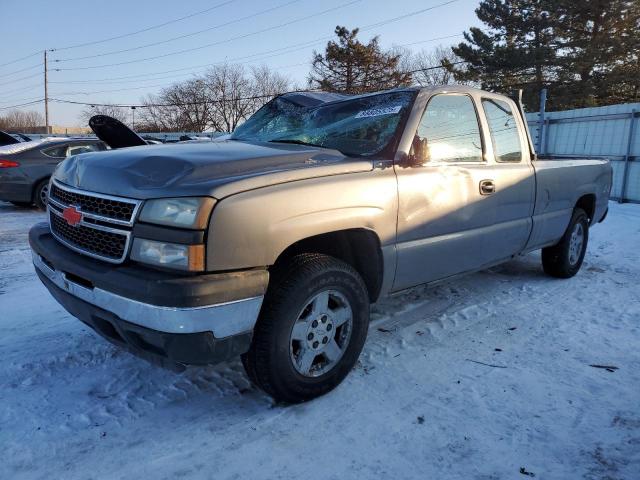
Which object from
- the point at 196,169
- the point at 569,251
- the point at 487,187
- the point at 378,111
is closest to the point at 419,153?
the point at 378,111

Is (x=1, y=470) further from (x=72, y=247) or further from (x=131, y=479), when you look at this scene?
(x=72, y=247)

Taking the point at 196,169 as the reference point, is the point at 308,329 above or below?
below

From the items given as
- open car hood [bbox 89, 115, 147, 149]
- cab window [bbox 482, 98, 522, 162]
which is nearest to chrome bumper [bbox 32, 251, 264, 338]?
open car hood [bbox 89, 115, 147, 149]

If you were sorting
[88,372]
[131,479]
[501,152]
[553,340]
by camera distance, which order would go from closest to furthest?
[131,479] → [88,372] → [553,340] → [501,152]

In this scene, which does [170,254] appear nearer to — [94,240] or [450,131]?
[94,240]

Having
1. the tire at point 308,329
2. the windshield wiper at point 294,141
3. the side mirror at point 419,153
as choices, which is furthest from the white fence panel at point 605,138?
the tire at point 308,329

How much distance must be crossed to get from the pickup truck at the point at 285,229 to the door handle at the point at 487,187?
0.02m

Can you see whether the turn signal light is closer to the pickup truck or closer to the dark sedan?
the dark sedan

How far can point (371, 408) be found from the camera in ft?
8.84

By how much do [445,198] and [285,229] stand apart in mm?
1386

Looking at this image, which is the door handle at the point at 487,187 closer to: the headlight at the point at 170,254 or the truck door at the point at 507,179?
the truck door at the point at 507,179

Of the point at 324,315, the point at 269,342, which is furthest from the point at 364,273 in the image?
the point at 269,342

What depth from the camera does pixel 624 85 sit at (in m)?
25.4

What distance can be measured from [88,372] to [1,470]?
0.88m
